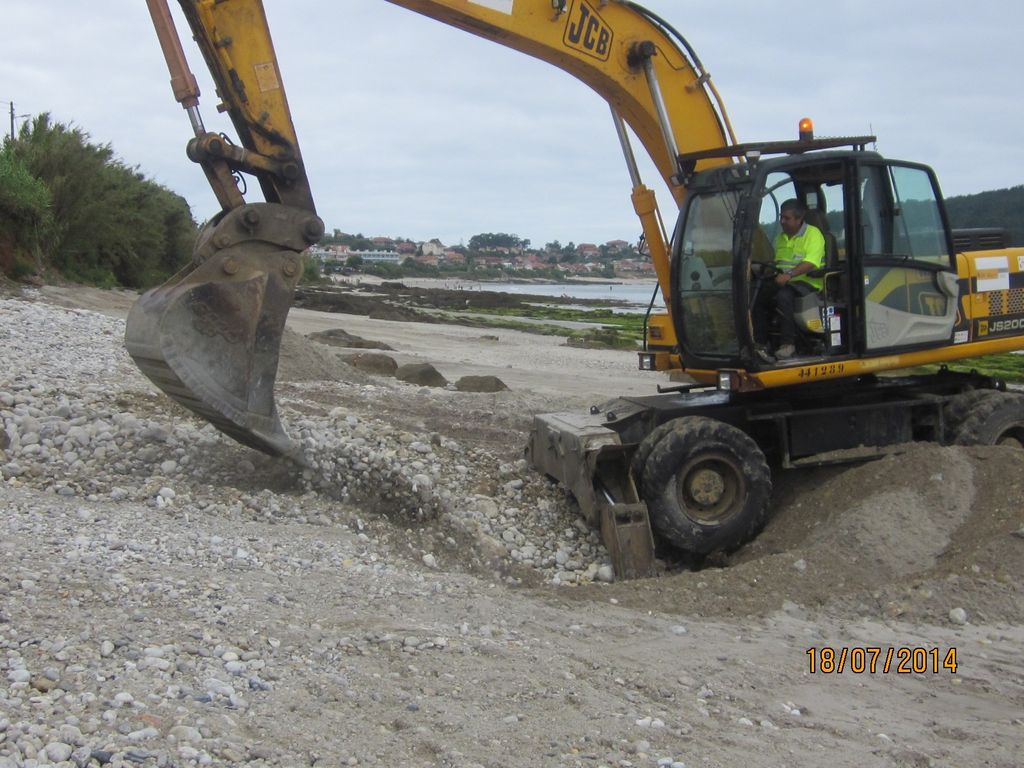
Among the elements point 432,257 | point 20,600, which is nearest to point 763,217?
point 20,600

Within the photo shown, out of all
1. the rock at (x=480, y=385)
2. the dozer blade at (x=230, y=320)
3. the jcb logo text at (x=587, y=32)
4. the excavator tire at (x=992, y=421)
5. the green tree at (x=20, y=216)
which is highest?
the jcb logo text at (x=587, y=32)

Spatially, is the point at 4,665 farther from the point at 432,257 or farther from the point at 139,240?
the point at 432,257

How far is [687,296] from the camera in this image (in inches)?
298

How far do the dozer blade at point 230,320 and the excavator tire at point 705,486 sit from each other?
8.46 ft

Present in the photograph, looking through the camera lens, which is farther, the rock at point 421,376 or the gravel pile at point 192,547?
the rock at point 421,376

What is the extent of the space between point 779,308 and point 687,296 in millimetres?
666

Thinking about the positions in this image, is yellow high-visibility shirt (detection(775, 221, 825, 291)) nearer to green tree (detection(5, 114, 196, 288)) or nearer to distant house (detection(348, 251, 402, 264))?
green tree (detection(5, 114, 196, 288))

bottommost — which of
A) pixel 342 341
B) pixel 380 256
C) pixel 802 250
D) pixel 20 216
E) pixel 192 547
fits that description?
pixel 192 547

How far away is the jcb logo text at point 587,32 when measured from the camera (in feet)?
24.1

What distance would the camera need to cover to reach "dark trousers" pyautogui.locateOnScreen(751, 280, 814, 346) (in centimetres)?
730
